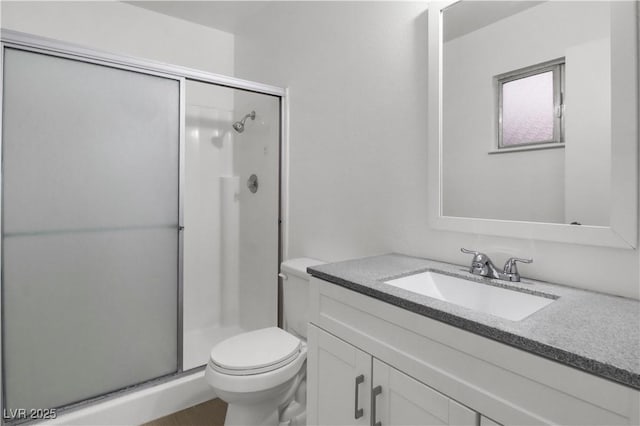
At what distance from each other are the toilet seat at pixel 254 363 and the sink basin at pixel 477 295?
0.67 meters

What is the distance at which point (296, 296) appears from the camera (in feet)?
6.03

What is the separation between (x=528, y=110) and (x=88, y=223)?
189cm

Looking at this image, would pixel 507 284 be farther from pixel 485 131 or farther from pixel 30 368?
pixel 30 368

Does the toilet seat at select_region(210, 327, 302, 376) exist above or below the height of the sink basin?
below

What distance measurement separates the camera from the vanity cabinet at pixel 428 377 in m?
0.64

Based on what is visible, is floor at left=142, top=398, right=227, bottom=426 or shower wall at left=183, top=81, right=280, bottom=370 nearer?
floor at left=142, top=398, right=227, bottom=426

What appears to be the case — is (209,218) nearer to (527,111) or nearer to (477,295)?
(477,295)

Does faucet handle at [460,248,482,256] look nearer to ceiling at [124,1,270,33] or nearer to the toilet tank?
the toilet tank

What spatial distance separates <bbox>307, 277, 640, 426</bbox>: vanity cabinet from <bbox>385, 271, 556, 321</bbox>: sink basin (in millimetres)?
211

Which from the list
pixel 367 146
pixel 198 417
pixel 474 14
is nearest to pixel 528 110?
pixel 474 14

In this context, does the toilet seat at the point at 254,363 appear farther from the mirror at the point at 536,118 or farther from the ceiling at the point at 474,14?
the ceiling at the point at 474,14

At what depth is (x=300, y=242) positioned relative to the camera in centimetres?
221

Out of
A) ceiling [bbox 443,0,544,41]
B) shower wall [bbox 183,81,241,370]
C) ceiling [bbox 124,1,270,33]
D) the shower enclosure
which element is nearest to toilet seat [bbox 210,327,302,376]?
the shower enclosure

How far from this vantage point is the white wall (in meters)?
1.16
